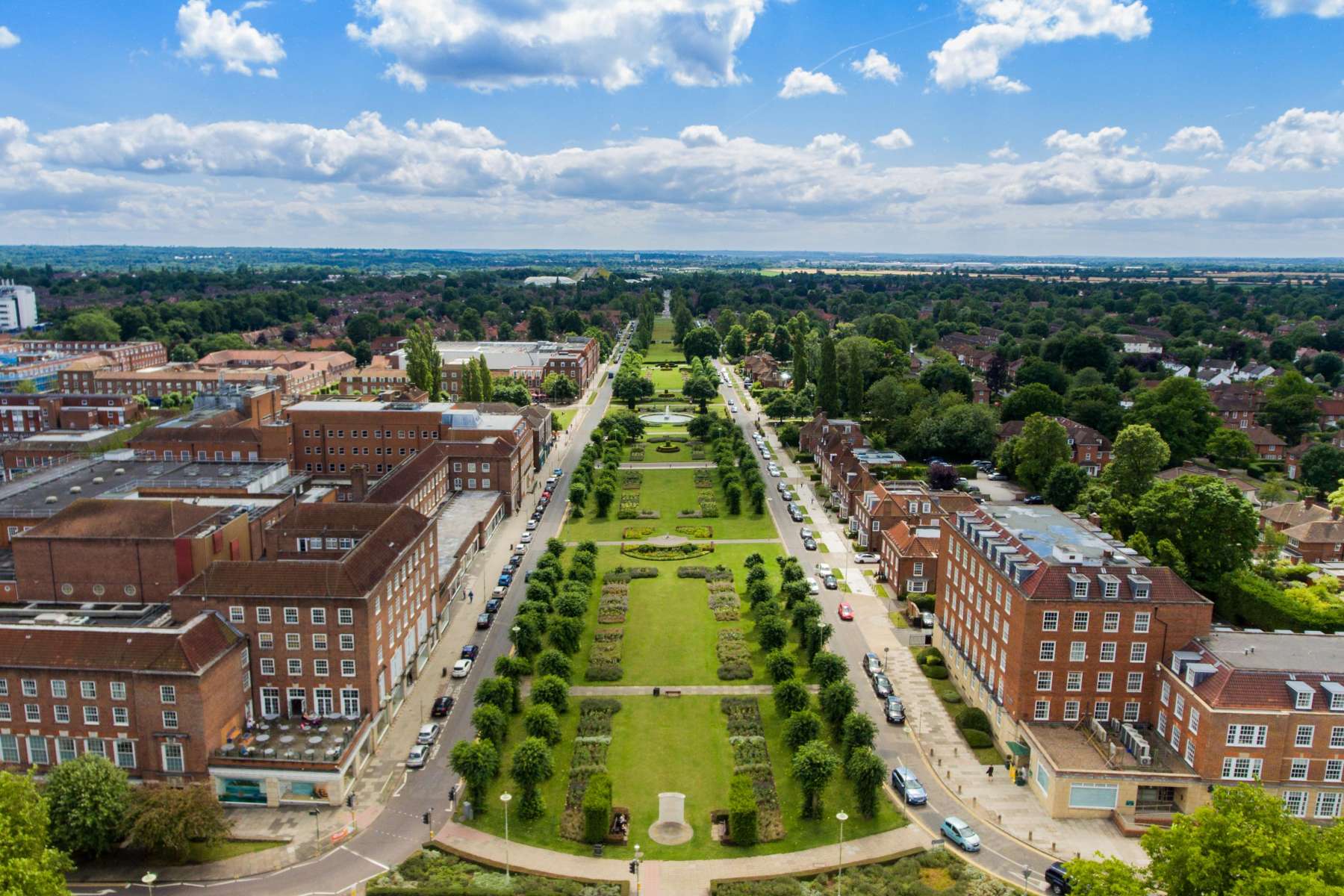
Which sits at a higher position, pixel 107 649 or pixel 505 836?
pixel 107 649

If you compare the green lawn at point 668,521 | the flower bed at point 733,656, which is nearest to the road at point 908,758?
the flower bed at point 733,656

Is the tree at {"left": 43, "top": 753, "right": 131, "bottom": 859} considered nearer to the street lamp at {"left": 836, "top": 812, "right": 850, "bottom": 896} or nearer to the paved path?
the paved path

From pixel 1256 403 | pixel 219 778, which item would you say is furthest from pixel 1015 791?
pixel 1256 403

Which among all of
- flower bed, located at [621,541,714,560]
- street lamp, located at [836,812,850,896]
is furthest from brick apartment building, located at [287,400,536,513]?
street lamp, located at [836,812,850,896]

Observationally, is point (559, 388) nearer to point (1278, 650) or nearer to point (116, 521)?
point (116, 521)

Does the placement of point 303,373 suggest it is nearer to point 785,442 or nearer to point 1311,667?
point 785,442

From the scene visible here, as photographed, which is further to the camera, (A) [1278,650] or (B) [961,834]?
(A) [1278,650]

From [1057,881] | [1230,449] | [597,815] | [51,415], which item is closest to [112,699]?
[597,815]
